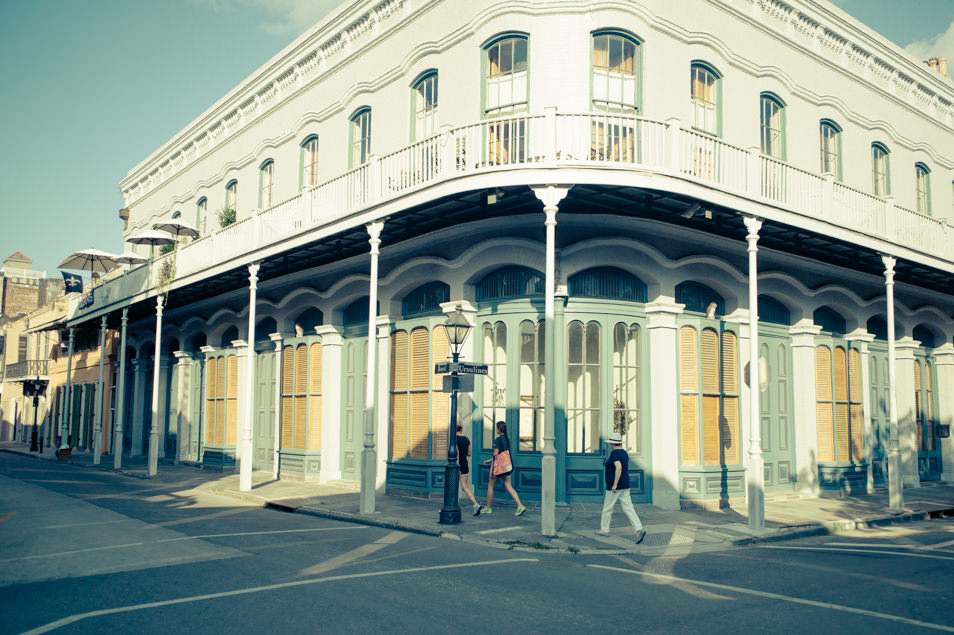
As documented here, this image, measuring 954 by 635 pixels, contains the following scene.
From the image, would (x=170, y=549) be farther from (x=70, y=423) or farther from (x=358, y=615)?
(x=70, y=423)

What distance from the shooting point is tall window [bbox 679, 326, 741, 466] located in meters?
14.2

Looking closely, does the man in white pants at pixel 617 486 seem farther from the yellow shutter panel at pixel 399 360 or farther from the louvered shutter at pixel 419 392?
the yellow shutter panel at pixel 399 360

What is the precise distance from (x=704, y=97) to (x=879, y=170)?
272 inches

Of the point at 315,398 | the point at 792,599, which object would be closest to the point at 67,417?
the point at 315,398

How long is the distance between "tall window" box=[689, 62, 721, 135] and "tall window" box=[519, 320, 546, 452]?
506 cm

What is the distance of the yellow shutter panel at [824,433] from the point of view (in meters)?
16.5

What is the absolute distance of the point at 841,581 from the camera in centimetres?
805

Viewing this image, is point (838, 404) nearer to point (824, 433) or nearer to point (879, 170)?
point (824, 433)

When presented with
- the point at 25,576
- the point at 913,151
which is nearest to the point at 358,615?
the point at 25,576

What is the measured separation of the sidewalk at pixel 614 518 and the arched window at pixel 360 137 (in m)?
7.51

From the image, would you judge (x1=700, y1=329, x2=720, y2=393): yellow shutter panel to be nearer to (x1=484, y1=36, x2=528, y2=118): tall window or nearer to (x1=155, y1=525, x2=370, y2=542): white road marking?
(x1=484, y1=36, x2=528, y2=118): tall window

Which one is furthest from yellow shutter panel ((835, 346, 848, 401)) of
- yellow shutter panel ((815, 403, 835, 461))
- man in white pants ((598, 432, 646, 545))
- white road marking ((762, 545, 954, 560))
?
man in white pants ((598, 432, 646, 545))

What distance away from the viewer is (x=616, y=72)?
13.8 meters

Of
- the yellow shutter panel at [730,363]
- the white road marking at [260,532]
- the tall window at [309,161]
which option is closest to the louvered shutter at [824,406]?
the yellow shutter panel at [730,363]
